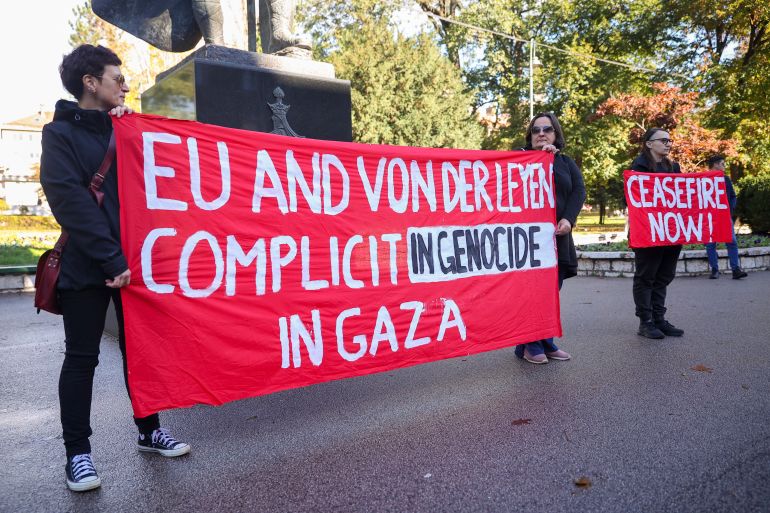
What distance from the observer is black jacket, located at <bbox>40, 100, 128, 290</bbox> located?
95.7 inches

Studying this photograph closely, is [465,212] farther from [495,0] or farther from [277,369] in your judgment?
[495,0]

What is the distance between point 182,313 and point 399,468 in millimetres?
1298

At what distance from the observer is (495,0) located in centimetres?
2594

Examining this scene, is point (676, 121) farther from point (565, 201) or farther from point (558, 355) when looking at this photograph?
point (558, 355)

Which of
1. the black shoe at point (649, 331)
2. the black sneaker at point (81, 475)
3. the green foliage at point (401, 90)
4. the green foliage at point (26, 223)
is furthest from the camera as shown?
the green foliage at point (401, 90)

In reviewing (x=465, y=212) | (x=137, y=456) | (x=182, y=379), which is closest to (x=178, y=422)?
(x=137, y=456)

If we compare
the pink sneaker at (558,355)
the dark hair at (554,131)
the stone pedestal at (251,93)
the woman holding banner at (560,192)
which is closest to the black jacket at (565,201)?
the woman holding banner at (560,192)

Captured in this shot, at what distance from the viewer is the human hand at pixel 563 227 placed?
437 centimetres

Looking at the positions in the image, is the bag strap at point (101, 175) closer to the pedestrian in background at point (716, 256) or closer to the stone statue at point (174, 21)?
the stone statue at point (174, 21)

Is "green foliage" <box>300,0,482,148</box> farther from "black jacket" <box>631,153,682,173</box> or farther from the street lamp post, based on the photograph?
"black jacket" <box>631,153,682,173</box>

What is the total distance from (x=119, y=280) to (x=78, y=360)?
1.35 ft

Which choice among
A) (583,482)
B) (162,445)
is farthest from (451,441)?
(162,445)

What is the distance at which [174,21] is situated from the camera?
5.86m

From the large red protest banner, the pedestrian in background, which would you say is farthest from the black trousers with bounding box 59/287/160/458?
the pedestrian in background
